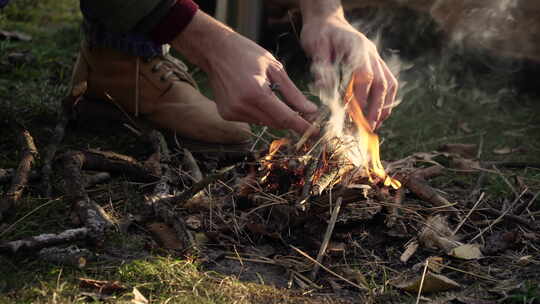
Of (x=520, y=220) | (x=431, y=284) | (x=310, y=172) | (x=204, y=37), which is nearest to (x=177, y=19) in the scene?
(x=204, y=37)

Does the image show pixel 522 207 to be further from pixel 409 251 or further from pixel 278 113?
pixel 278 113

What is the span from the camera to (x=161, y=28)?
6.18 ft

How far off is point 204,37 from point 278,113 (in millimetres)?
344

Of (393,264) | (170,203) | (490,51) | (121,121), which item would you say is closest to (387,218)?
(393,264)

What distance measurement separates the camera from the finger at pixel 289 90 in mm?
1812

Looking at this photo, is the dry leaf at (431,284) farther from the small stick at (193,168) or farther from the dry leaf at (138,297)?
the small stick at (193,168)

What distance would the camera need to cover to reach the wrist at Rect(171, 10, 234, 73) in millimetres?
1853

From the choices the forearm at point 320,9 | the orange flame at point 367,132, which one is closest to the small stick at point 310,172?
the orange flame at point 367,132

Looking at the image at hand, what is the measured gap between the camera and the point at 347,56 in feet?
6.88

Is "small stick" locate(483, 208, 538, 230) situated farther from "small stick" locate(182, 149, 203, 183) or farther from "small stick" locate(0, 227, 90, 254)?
"small stick" locate(0, 227, 90, 254)

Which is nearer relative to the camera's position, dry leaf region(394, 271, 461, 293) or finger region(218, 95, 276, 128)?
dry leaf region(394, 271, 461, 293)

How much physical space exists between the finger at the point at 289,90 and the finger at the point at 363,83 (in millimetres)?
232

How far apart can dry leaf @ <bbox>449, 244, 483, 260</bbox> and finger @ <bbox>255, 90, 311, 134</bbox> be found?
0.60 m

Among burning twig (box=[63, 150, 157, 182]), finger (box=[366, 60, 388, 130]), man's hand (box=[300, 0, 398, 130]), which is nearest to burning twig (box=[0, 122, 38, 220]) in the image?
burning twig (box=[63, 150, 157, 182])
